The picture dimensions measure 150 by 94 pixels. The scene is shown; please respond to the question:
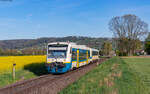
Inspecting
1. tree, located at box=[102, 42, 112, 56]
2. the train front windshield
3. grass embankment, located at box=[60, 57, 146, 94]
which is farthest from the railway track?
tree, located at box=[102, 42, 112, 56]

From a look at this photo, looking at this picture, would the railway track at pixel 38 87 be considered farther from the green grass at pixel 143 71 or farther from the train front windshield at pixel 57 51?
the green grass at pixel 143 71

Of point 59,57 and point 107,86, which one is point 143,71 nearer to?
point 59,57

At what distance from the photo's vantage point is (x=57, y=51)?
20438 millimetres

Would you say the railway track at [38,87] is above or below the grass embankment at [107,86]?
below

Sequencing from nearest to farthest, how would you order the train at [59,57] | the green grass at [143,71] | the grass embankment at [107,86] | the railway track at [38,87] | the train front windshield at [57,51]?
the grass embankment at [107,86] < the railway track at [38,87] < the green grass at [143,71] < the train at [59,57] < the train front windshield at [57,51]

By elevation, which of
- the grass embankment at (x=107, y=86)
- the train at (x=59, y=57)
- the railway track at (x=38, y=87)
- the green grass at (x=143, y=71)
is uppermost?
the train at (x=59, y=57)

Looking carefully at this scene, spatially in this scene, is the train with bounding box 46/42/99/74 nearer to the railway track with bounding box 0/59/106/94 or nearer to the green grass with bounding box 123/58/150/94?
Answer: the railway track with bounding box 0/59/106/94

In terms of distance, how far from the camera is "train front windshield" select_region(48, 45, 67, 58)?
2023 centimetres

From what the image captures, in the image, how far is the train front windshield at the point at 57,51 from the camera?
20.2 meters

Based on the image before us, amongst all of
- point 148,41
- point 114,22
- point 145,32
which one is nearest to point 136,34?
point 145,32

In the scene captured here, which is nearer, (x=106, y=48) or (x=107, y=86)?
(x=107, y=86)

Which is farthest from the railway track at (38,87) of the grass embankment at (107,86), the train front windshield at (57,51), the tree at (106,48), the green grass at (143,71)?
the tree at (106,48)

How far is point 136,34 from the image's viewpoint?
7306 cm

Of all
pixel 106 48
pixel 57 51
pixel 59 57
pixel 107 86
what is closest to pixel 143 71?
pixel 59 57
